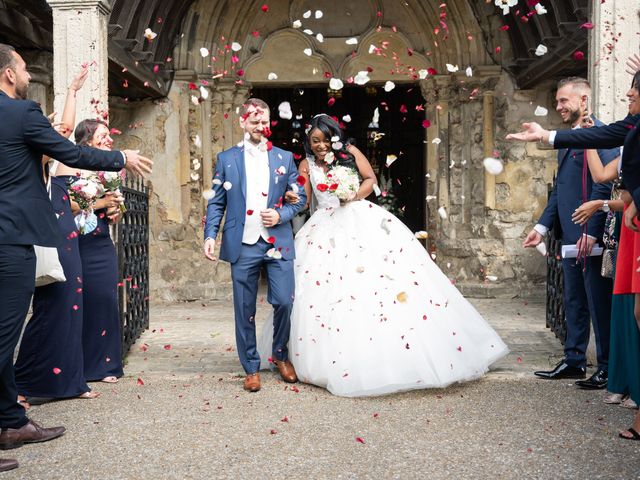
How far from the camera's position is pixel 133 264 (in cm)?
Answer: 617

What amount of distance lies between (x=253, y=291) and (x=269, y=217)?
52 cm

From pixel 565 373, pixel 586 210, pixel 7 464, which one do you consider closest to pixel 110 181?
pixel 7 464

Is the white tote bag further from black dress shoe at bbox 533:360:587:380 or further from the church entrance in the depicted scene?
the church entrance

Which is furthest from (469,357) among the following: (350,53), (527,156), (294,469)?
(350,53)

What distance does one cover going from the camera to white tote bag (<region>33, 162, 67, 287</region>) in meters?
4.03

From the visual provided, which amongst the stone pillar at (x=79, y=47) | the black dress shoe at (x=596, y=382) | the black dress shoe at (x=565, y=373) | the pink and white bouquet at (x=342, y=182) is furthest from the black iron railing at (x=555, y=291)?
the stone pillar at (x=79, y=47)

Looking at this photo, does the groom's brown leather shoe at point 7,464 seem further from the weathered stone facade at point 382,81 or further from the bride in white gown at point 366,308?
the weathered stone facade at point 382,81

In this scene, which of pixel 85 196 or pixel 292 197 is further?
pixel 292 197

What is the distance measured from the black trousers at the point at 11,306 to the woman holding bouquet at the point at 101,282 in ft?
4.68

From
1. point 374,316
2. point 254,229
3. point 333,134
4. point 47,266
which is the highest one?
point 333,134

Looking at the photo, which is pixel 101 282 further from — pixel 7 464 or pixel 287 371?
pixel 7 464

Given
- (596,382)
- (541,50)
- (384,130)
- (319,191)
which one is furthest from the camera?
(384,130)

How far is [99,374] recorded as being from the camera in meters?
4.97

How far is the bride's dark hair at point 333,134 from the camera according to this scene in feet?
16.6
